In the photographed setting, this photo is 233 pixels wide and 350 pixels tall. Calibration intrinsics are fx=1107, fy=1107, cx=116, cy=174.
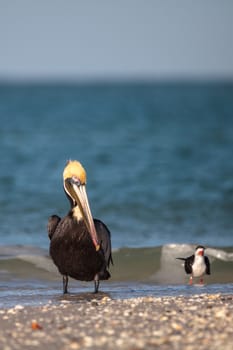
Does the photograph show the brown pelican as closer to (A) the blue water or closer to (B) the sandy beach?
(B) the sandy beach

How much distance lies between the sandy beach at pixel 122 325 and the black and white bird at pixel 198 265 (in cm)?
183

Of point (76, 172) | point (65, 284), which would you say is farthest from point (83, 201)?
point (65, 284)

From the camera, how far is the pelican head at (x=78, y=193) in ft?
31.9

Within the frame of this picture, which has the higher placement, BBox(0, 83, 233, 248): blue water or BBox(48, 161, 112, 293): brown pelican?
BBox(0, 83, 233, 248): blue water

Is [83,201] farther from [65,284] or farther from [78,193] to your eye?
[65,284]

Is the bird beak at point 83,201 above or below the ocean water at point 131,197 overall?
below

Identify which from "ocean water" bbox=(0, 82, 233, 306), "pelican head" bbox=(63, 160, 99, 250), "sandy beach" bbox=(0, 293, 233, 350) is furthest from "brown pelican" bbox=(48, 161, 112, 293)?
"sandy beach" bbox=(0, 293, 233, 350)

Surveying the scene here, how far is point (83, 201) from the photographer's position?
9.80 metres

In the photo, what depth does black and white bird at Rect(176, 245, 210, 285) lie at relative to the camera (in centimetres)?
1077

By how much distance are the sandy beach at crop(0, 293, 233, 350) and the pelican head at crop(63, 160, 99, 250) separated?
1000 mm

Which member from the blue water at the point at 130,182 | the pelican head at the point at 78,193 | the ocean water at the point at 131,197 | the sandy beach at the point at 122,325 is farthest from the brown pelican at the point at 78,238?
the blue water at the point at 130,182

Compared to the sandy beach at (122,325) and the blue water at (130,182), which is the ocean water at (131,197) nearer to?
the blue water at (130,182)

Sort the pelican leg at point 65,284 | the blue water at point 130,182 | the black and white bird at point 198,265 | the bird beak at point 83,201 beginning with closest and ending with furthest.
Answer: the bird beak at point 83,201 → the pelican leg at point 65,284 → the black and white bird at point 198,265 → the blue water at point 130,182

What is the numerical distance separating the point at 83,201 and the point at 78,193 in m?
0.09
